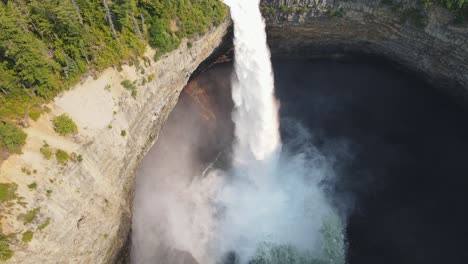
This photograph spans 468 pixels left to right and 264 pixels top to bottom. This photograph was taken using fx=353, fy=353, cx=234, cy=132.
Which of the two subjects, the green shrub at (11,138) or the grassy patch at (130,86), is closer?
the green shrub at (11,138)

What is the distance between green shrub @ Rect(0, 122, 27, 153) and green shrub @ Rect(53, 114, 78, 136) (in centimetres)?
247

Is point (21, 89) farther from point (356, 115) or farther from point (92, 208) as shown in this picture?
point (356, 115)

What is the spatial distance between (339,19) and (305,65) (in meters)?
8.29

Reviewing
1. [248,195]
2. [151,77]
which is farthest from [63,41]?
[248,195]

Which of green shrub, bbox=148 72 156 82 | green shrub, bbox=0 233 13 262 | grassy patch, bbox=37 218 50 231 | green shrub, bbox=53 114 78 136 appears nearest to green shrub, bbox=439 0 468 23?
green shrub, bbox=148 72 156 82

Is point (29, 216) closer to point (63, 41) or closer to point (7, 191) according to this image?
point (7, 191)

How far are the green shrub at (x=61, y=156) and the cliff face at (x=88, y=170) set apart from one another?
33 centimetres

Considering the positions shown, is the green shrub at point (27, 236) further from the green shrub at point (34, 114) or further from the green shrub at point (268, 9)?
the green shrub at point (268, 9)

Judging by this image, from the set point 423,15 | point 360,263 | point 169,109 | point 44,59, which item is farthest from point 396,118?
point 44,59

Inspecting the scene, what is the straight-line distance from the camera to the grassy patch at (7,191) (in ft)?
77.7

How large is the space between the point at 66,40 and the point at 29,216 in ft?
48.5

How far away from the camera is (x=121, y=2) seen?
3195 centimetres

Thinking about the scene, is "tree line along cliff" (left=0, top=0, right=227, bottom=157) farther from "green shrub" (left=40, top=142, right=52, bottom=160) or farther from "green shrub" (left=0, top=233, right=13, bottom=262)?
"green shrub" (left=0, top=233, right=13, bottom=262)

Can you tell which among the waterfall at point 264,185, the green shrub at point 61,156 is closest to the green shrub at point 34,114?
the green shrub at point 61,156
